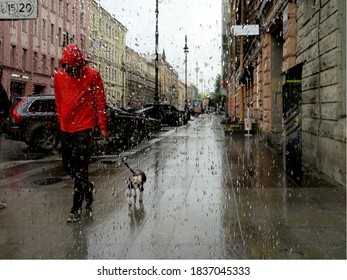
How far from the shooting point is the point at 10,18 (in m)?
7.54

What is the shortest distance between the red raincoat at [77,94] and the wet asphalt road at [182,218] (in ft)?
3.72

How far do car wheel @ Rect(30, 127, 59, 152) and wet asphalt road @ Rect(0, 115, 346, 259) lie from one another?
15.6ft

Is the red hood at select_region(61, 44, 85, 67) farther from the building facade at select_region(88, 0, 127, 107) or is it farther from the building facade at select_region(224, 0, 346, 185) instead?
the building facade at select_region(88, 0, 127, 107)

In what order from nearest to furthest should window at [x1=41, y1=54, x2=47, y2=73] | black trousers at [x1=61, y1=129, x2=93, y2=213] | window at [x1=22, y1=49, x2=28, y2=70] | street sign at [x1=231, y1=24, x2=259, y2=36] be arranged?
1. black trousers at [x1=61, y1=129, x2=93, y2=213]
2. street sign at [x1=231, y1=24, x2=259, y2=36]
3. window at [x1=22, y1=49, x2=28, y2=70]
4. window at [x1=41, y1=54, x2=47, y2=73]

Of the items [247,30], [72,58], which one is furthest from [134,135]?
[72,58]

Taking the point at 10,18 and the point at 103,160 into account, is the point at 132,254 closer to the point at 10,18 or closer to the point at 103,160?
the point at 10,18

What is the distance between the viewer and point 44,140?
43.9 feet

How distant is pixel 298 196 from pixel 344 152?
1157 millimetres

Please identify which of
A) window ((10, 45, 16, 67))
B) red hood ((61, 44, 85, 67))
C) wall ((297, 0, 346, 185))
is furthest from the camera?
window ((10, 45, 16, 67))

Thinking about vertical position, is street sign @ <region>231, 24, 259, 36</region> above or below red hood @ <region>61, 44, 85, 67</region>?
above

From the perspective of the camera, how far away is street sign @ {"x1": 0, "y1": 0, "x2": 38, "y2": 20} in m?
7.56

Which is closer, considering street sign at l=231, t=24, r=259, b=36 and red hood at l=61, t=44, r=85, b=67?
red hood at l=61, t=44, r=85, b=67

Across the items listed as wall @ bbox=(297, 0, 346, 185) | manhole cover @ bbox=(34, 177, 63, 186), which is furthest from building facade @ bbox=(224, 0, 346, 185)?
manhole cover @ bbox=(34, 177, 63, 186)

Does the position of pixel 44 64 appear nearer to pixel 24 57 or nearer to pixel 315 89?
pixel 24 57
